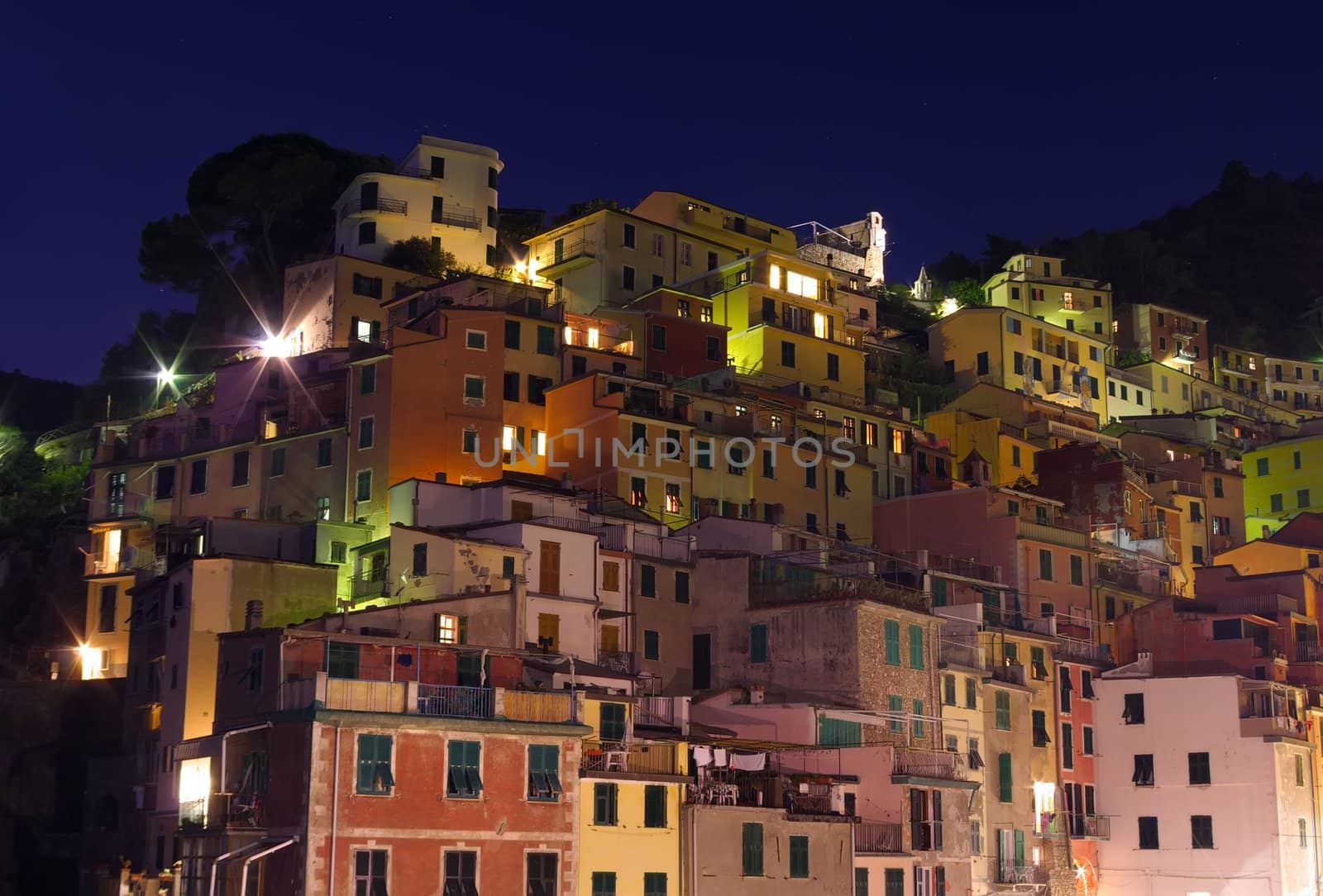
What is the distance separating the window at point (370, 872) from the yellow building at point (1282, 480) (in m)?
63.8

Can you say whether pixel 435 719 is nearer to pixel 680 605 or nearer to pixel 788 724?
pixel 788 724

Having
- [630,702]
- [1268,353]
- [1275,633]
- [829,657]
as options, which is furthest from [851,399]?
[1268,353]

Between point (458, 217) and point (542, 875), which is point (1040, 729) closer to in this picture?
point (542, 875)

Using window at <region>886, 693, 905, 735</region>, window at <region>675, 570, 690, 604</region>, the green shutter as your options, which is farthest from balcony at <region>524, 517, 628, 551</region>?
the green shutter

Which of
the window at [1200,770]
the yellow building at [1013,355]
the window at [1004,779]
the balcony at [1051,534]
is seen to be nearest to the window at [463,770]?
the window at [1004,779]

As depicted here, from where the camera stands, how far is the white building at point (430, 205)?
78688 millimetres

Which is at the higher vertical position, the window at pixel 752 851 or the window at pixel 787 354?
the window at pixel 787 354

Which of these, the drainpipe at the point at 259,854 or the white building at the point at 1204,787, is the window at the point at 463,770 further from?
A: the white building at the point at 1204,787

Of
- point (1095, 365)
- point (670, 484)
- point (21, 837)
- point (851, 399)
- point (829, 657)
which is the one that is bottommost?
point (21, 837)

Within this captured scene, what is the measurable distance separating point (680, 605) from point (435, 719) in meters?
17.2

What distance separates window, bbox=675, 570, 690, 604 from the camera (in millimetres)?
54094

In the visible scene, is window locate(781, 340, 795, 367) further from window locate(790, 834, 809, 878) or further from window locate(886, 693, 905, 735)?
window locate(790, 834, 809, 878)

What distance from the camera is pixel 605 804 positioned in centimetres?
4153

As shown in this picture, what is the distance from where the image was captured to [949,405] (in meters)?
87.5
